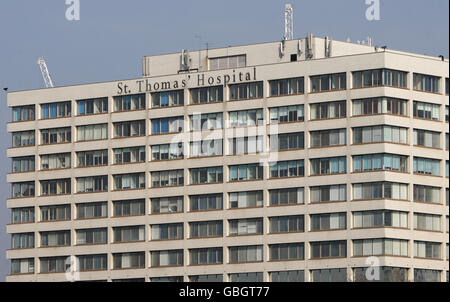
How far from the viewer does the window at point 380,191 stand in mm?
190750

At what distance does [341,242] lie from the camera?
192625 millimetres

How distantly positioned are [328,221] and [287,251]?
8.00 m

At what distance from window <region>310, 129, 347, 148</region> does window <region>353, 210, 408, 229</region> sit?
11.1 metres

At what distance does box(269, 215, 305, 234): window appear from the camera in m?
196

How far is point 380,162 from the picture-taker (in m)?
191

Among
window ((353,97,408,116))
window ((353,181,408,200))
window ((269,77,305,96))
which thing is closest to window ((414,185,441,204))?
window ((353,181,408,200))

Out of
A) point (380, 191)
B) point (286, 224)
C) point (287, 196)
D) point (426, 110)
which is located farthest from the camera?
point (287, 196)

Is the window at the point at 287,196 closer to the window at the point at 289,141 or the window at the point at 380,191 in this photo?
the window at the point at 289,141

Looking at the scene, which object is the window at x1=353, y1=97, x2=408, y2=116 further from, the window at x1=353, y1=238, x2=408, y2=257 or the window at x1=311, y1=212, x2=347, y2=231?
the window at x1=353, y1=238, x2=408, y2=257

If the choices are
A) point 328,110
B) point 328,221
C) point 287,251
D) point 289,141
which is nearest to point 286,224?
point 287,251

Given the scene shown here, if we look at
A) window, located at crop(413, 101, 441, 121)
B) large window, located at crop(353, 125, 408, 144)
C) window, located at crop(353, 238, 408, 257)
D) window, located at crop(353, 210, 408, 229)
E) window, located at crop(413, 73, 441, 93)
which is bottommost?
window, located at crop(353, 238, 408, 257)

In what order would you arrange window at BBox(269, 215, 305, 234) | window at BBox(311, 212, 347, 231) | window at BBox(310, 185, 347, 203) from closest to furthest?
window at BBox(311, 212, 347, 231)
window at BBox(310, 185, 347, 203)
window at BBox(269, 215, 305, 234)

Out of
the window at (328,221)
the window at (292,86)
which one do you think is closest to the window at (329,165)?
the window at (328,221)

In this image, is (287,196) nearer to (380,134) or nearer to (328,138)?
(328,138)
